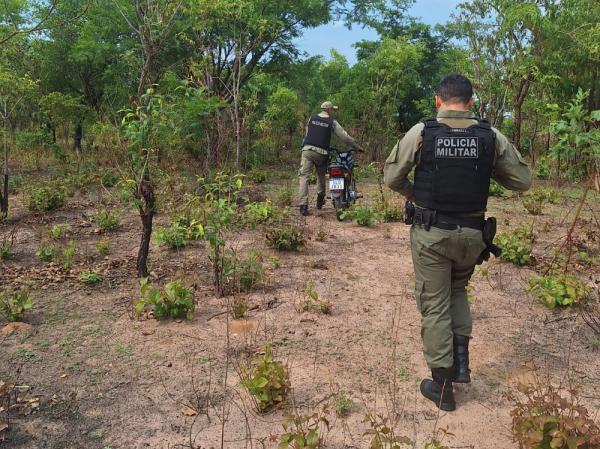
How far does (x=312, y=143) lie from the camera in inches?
311

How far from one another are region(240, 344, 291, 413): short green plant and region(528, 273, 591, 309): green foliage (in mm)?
2585

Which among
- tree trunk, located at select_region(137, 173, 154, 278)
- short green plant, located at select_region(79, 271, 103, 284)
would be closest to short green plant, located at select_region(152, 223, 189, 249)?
tree trunk, located at select_region(137, 173, 154, 278)

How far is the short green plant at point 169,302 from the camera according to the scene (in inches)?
152

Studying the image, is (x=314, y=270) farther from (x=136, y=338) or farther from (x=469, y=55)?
(x=469, y=55)

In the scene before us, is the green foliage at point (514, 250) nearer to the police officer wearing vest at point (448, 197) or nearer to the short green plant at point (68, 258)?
the police officer wearing vest at point (448, 197)

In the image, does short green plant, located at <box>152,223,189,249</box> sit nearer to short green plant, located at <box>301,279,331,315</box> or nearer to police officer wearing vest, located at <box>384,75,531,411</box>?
short green plant, located at <box>301,279,331,315</box>

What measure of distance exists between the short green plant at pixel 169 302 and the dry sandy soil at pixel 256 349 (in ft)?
0.28

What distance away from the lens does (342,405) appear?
2.83 meters

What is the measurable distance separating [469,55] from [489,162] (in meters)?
12.4

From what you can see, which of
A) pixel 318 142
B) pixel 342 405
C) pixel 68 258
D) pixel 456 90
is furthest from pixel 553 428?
pixel 318 142

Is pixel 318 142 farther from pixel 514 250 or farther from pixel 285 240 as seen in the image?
pixel 514 250

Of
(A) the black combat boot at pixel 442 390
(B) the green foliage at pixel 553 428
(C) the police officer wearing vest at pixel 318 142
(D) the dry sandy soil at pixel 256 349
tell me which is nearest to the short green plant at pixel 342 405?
(D) the dry sandy soil at pixel 256 349

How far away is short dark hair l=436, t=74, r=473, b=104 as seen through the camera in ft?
9.39

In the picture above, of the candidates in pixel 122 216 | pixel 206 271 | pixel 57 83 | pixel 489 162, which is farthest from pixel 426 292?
pixel 57 83
